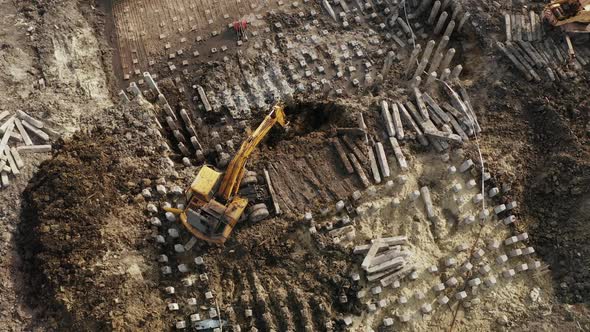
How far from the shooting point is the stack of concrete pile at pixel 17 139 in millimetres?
14688

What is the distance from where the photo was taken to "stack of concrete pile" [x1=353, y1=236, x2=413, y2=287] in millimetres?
13367

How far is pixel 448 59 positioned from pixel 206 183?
9006mm

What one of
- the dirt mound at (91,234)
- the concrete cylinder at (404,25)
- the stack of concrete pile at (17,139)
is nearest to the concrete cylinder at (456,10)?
the concrete cylinder at (404,25)

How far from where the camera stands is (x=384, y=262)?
44.1 feet

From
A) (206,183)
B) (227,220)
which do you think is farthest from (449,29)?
(227,220)

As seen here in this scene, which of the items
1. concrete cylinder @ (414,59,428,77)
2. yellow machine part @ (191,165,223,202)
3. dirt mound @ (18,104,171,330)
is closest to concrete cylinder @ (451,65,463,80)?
concrete cylinder @ (414,59,428,77)

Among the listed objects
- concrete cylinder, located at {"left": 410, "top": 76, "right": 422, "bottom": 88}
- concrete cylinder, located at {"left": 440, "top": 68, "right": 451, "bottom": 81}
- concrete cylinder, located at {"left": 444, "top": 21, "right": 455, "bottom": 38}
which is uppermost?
concrete cylinder, located at {"left": 444, "top": 21, "right": 455, "bottom": 38}

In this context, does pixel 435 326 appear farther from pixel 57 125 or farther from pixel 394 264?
pixel 57 125

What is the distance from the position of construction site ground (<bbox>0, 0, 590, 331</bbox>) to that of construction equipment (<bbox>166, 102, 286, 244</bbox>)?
485 mm

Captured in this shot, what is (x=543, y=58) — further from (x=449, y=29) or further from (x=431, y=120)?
(x=431, y=120)

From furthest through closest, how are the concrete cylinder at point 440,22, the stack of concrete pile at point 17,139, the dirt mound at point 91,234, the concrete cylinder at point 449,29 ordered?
the concrete cylinder at point 440,22 < the concrete cylinder at point 449,29 < the stack of concrete pile at point 17,139 < the dirt mound at point 91,234

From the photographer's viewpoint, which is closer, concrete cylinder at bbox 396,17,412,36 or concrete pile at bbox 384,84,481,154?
concrete pile at bbox 384,84,481,154

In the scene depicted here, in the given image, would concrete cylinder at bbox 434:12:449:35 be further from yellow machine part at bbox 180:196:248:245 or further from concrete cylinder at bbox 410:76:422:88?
yellow machine part at bbox 180:196:248:245

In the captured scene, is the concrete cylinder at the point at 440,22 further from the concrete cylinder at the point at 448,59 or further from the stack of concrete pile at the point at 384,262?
the stack of concrete pile at the point at 384,262
